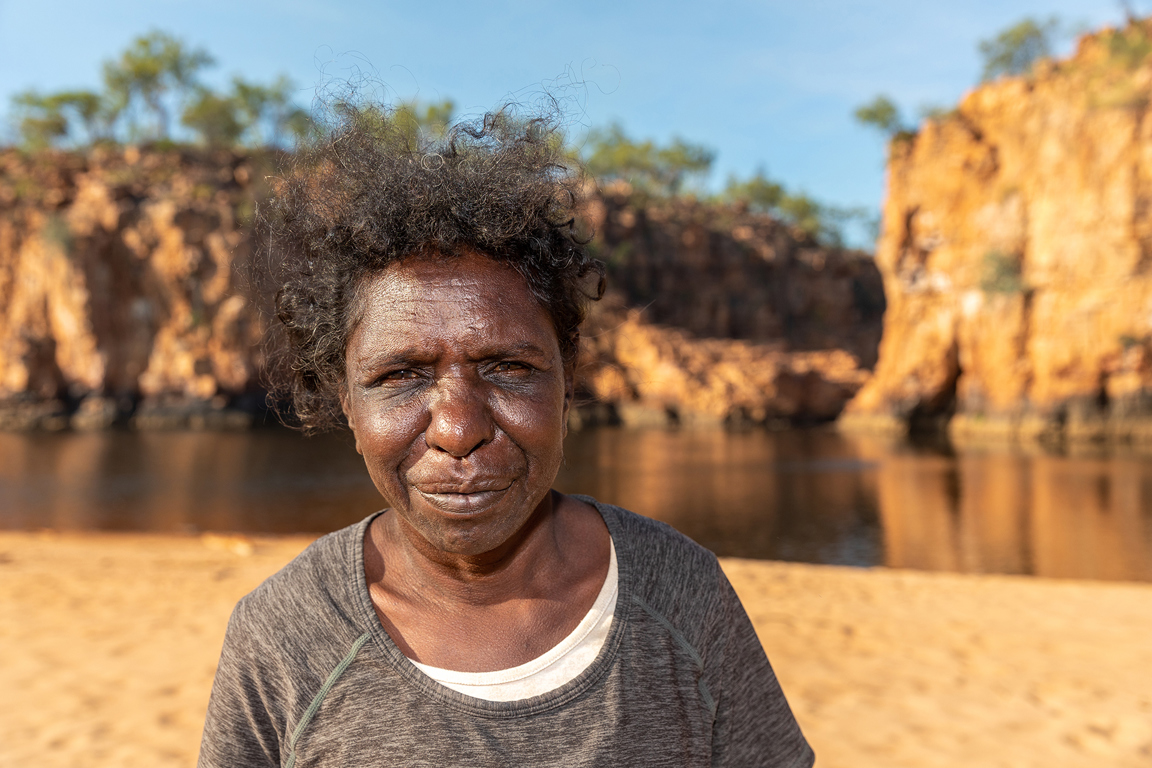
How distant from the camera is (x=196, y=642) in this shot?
5469 millimetres

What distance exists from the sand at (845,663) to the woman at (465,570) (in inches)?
122

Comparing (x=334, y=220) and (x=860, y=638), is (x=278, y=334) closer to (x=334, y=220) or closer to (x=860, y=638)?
(x=334, y=220)

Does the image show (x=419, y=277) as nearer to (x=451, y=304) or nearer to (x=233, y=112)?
(x=451, y=304)

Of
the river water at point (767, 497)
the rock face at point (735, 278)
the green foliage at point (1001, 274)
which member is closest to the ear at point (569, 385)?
the river water at point (767, 497)

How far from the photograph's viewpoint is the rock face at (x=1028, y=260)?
26.4 metres

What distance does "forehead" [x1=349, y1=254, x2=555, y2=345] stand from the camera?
107cm

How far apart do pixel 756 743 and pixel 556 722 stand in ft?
1.16

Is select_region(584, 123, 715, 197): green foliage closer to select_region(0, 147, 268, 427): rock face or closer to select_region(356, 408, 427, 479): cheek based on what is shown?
select_region(0, 147, 268, 427): rock face

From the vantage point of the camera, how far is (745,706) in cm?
116

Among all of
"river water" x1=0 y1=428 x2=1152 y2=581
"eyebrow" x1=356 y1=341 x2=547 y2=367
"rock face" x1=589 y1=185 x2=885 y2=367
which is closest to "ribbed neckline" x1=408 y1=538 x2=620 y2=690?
"eyebrow" x1=356 y1=341 x2=547 y2=367

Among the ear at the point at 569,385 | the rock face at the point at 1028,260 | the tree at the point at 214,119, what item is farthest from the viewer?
the tree at the point at 214,119

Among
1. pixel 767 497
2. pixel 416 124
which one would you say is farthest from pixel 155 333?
pixel 416 124

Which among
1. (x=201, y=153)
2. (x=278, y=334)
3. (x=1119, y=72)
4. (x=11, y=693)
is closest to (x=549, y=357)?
(x=278, y=334)

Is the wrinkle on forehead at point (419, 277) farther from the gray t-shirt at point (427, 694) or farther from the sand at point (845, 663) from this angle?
the sand at point (845, 663)
